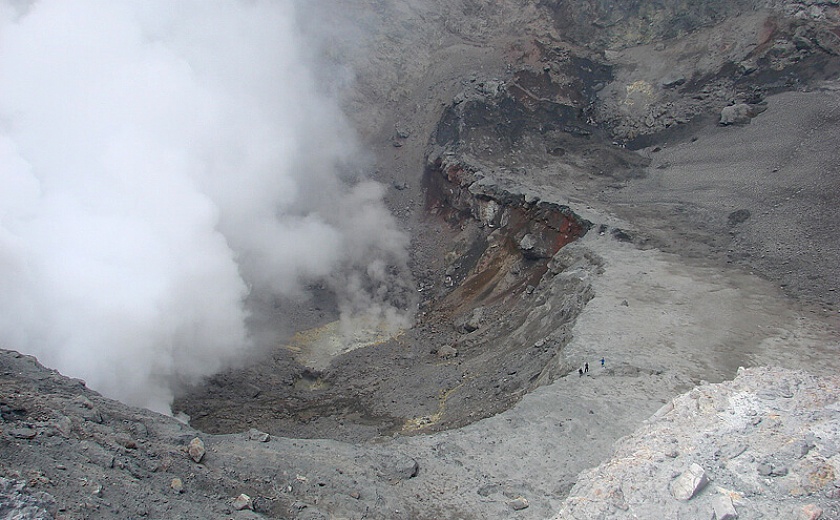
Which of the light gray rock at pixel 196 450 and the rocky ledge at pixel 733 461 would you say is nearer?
the rocky ledge at pixel 733 461

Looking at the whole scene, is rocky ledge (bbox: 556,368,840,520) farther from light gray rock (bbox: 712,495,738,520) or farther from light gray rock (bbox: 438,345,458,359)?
light gray rock (bbox: 438,345,458,359)

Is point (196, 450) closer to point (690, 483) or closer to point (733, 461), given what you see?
point (690, 483)

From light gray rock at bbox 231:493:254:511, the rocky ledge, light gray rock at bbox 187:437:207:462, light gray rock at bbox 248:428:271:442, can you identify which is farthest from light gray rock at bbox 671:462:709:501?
light gray rock at bbox 248:428:271:442

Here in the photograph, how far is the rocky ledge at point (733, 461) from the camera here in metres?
6.73

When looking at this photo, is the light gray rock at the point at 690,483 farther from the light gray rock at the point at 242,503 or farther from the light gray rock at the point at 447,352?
the light gray rock at the point at 447,352

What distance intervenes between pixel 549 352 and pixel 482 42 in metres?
25.2

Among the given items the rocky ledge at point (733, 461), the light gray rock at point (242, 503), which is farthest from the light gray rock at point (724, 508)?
the light gray rock at point (242, 503)

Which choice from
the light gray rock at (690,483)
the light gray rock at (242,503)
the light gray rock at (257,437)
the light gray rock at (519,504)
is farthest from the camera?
the light gray rock at (257,437)

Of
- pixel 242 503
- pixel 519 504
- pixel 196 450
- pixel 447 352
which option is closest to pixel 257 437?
pixel 196 450

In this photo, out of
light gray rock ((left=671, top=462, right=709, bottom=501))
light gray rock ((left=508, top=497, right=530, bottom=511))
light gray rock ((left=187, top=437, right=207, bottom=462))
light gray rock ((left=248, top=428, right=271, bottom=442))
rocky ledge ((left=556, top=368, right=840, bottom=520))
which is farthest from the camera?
light gray rock ((left=248, top=428, right=271, bottom=442))

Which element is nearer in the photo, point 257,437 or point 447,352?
point 257,437

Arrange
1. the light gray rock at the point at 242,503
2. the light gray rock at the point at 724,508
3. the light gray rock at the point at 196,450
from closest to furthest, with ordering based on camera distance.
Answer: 1. the light gray rock at the point at 724,508
2. the light gray rock at the point at 242,503
3. the light gray rock at the point at 196,450

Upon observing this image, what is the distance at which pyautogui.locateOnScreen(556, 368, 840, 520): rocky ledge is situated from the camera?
6727 mm

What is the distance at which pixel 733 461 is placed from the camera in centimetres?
737
